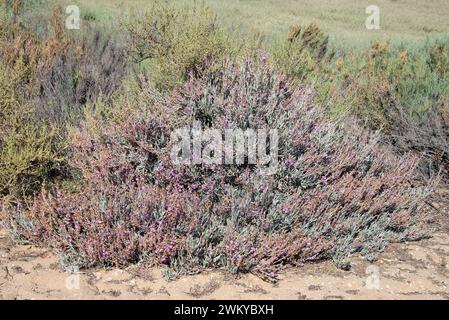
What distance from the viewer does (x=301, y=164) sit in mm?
4445

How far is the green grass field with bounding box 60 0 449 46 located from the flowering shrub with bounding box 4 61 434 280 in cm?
1415

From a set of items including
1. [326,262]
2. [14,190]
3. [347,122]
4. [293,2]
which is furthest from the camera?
[293,2]

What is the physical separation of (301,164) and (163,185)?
1.22 m

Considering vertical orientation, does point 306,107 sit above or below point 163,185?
above

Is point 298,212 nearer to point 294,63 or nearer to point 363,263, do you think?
point 363,263

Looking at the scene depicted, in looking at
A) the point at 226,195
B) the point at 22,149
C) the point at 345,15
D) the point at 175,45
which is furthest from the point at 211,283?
the point at 345,15

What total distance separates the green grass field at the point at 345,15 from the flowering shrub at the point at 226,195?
46.4 ft

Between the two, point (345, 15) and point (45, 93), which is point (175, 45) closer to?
point (45, 93)

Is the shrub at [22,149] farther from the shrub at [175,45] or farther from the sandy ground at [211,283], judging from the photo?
the shrub at [175,45]

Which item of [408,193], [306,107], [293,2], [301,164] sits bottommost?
[408,193]

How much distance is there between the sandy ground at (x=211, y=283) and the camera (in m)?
3.56

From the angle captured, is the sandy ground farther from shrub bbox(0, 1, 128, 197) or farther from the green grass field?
the green grass field

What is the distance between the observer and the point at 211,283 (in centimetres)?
373

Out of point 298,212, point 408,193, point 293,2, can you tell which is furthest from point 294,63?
point 293,2
